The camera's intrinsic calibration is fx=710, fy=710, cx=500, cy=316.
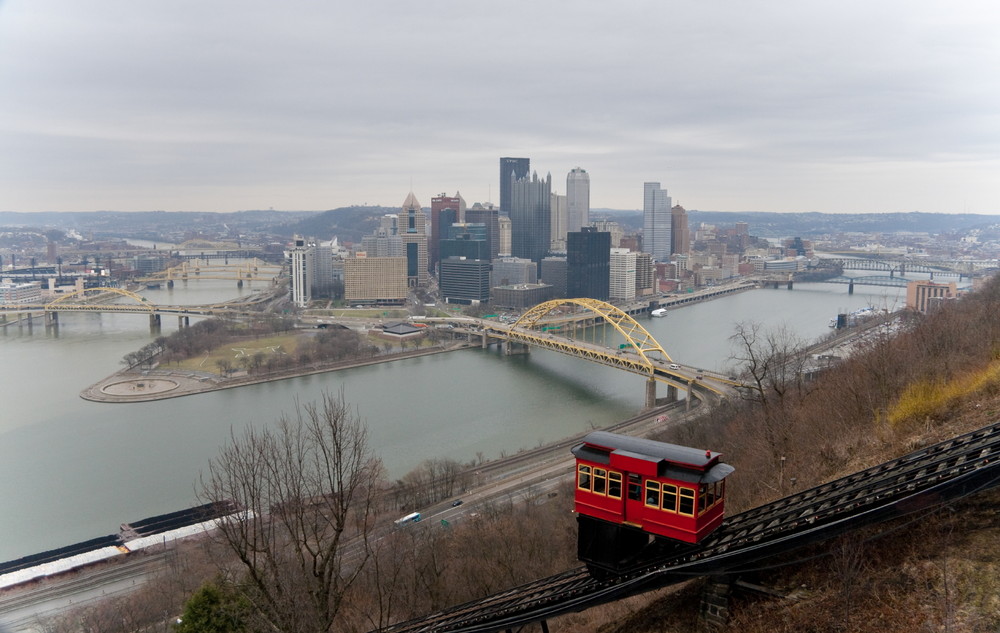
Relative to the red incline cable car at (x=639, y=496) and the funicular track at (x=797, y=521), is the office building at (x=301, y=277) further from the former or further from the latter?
the red incline cable car at (x=639, y=496)

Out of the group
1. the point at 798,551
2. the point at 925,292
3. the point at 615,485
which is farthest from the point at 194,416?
the point at 925,292

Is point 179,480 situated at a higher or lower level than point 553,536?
lower

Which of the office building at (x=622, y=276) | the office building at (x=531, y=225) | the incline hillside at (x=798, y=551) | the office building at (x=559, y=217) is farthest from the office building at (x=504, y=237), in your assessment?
the incline hillside at (x=798, y=551)

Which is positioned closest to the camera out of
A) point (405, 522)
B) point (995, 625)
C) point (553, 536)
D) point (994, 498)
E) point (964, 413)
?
point (995, 625)

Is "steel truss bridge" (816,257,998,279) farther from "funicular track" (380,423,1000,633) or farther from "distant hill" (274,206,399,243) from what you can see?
"distant hill" (274,206,399,243)

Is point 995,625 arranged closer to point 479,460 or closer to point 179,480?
point 479,460

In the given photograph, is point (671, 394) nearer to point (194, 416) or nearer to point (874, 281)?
point (194, 416)

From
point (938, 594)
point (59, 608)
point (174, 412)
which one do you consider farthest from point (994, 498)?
Answer: point (174, 412)
